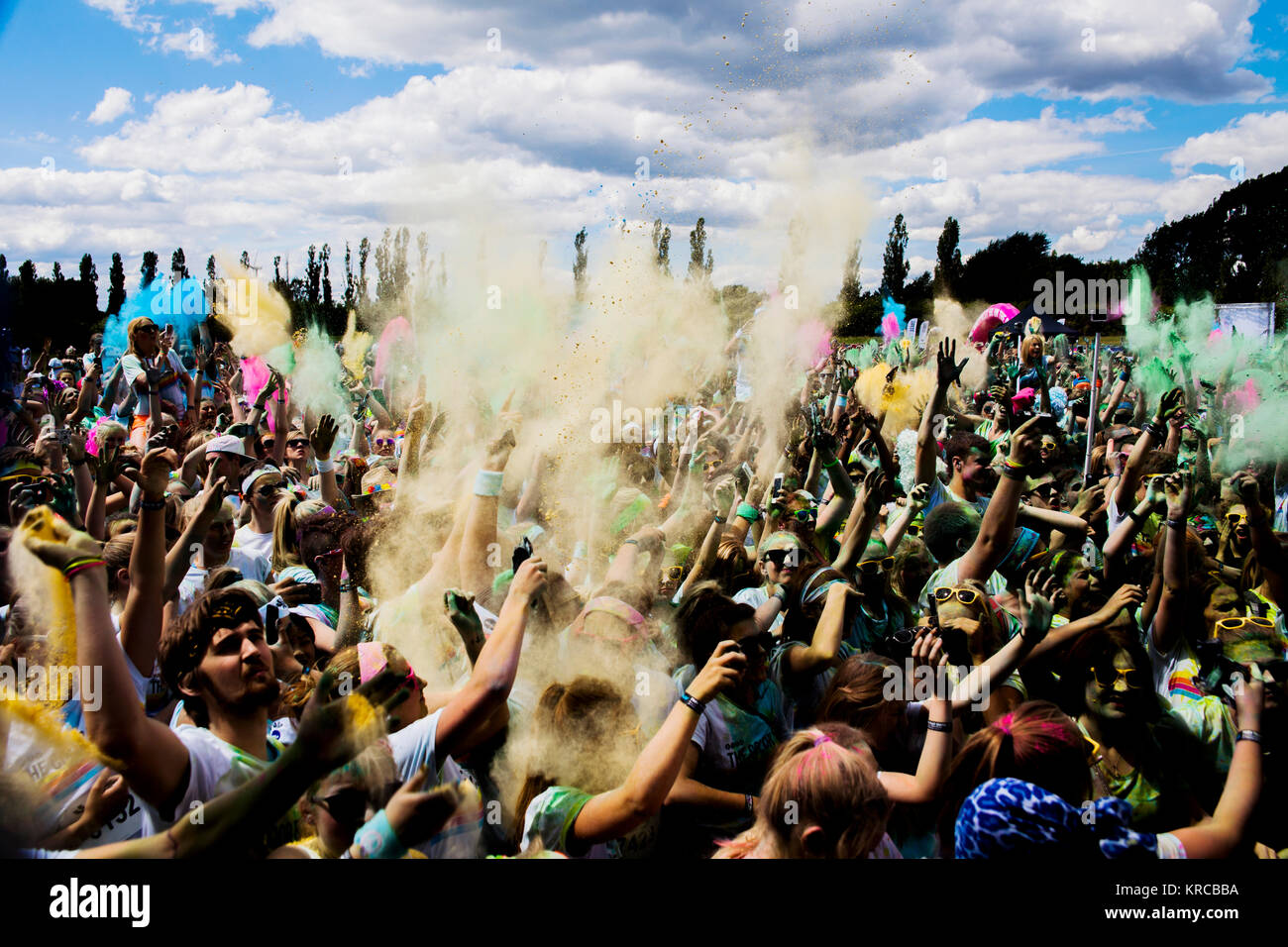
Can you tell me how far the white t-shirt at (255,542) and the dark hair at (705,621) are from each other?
9.43ft

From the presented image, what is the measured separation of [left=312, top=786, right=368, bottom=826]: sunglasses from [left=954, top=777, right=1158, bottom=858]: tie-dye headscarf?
1593mm

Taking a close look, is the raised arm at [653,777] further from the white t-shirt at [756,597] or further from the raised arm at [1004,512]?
the raised arm at [1004,512]

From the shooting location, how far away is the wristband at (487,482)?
3.62 m

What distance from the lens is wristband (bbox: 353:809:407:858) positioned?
197 cm

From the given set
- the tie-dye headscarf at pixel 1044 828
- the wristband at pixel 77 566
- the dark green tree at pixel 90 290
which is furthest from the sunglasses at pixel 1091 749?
the dark green tree at pixel 90 290

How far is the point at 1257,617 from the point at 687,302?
5.20 meters

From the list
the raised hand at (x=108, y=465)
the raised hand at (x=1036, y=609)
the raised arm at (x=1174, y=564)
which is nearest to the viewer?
the raised hand at (x=1036, y=609)

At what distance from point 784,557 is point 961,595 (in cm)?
85

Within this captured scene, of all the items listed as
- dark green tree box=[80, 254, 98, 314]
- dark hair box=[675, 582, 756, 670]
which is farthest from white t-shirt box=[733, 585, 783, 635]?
dark green tree box=[80, 254, 98, 314]

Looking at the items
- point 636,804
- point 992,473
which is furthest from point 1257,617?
point 636,804

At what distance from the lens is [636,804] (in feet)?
8.00
